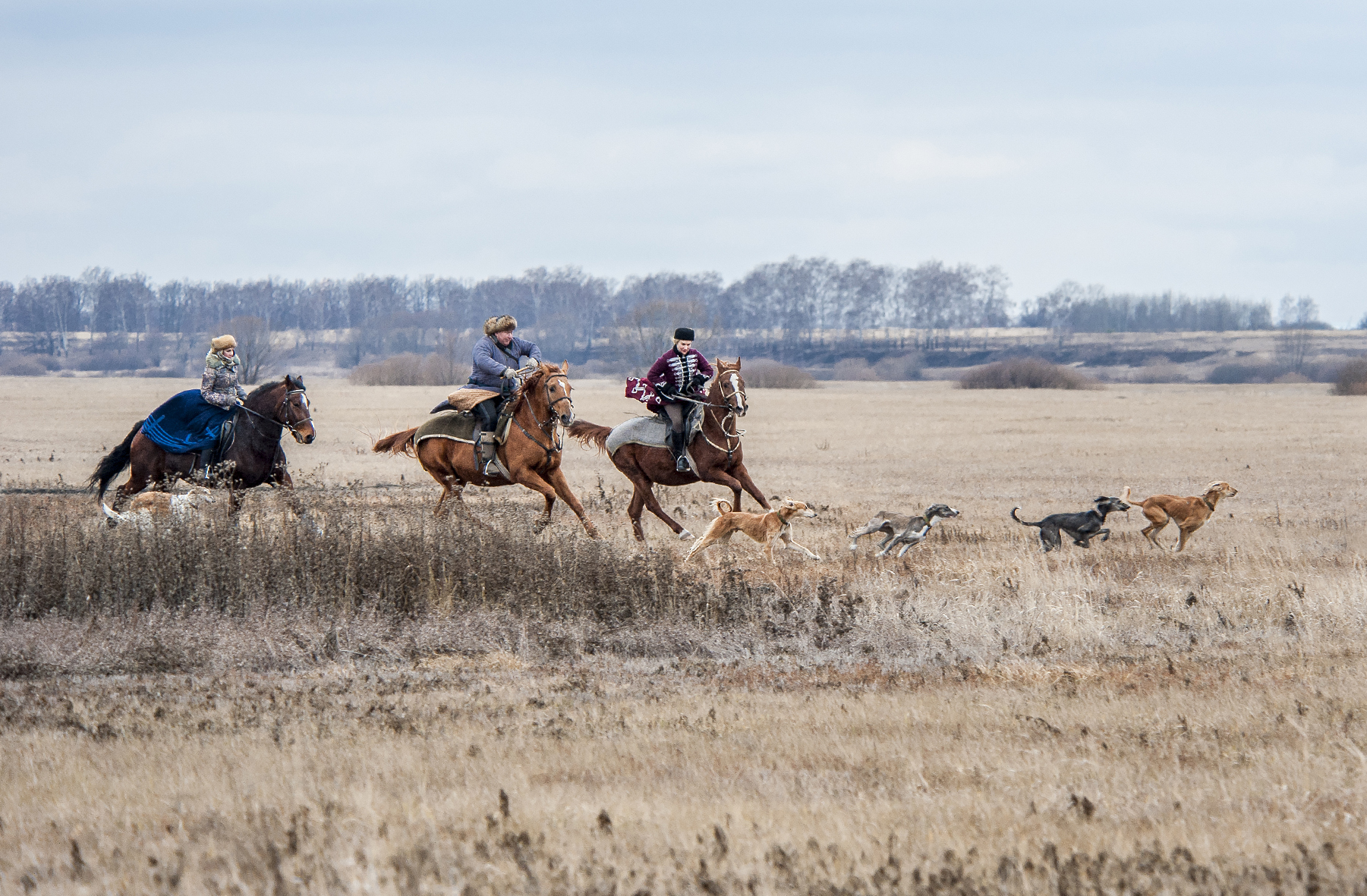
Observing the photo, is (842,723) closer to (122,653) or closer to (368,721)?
(368,721)

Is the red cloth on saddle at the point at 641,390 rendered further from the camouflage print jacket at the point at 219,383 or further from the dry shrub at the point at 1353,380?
the dry shrub at the point at 1353,380

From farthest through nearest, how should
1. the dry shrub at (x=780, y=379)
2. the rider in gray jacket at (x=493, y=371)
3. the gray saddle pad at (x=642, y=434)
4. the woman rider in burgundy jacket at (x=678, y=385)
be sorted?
the dry shrub at (x=780, y=379)
the gray saddle pad at (x=642, y=434)
the woman rider in burgundy jacket at (x=678, y=385)
the rider in gray jacket at (x=493, y=371)

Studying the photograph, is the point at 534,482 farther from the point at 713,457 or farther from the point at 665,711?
the point at 665,711

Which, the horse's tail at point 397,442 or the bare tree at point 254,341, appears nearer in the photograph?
the horse's tail at point 397,442

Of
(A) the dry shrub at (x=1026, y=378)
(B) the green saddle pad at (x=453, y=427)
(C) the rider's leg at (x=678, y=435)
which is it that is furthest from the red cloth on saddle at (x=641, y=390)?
(A) the dry shrub at (x=1026, y=378)

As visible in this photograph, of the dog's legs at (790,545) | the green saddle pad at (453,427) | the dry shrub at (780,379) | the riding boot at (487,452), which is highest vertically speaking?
the green saddle pad at (453,427)

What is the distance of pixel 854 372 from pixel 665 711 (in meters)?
102

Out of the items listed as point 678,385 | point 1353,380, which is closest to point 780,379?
point 1353,380

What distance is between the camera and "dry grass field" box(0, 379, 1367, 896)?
5.00 m

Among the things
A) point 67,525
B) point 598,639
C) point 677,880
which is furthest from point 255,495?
point 677,880

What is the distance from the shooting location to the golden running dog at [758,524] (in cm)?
1295

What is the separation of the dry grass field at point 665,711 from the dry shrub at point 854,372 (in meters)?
90.0

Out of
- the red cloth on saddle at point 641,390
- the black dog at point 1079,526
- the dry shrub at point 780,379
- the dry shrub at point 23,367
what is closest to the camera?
the black dog at point 1079,526

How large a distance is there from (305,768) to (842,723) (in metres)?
2.90
